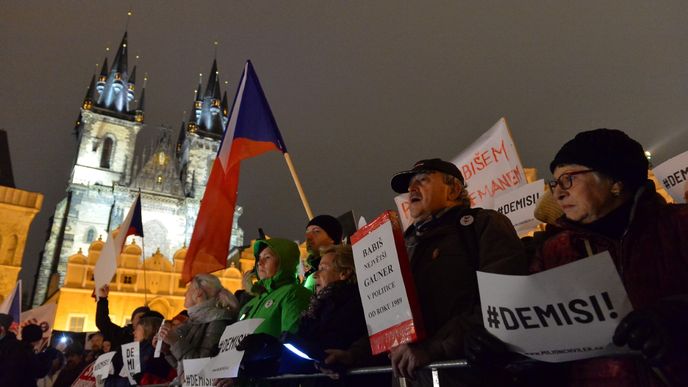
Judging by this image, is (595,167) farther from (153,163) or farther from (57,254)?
(153,163)

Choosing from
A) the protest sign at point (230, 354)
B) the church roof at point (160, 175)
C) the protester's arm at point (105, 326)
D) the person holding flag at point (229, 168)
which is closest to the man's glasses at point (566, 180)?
the protest sign at point (230, 354)

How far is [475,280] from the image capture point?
86.0 inches

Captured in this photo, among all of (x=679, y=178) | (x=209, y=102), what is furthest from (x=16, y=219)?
(x=209, y=102)

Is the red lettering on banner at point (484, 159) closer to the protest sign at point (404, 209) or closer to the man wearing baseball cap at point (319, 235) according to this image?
the protest sign at point (404, 209)

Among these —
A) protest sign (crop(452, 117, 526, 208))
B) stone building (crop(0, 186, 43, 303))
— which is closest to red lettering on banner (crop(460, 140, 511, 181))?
protest sign (crop(452, 117, 526, 208))

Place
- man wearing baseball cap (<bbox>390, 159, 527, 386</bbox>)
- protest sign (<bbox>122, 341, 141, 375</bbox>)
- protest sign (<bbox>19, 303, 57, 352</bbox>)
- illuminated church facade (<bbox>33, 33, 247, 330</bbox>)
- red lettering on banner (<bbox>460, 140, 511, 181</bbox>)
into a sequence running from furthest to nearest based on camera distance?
illuminated church facade (<bbox>33, 33, 247, 330</bbox>) < protest sign (<bbox>19, 303, 57, 352</bbox>) < red lettering on banner (<bbox>460, 140, 511, 181</bbox>) < protest sign (<bbox>122, 341, 141, 375</bbox>) < man wearing baseball cap (<bbox>390, 159, 527, 386</bbox>)

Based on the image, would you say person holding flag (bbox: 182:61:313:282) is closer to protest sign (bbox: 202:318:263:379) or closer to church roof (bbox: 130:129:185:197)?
protest sign (bbox: 202:318:263:379)

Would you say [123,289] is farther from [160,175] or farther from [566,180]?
[160,175]

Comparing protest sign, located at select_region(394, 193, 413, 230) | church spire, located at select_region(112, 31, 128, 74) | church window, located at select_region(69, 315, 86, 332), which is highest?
church spire, located at select_region(112, 31, 128, 74)

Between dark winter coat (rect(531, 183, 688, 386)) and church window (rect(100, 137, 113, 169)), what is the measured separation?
49.4 m

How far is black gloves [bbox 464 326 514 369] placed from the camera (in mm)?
1552

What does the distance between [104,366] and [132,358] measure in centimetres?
56

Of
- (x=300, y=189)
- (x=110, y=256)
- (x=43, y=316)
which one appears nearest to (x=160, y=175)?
(x=43, y=316)

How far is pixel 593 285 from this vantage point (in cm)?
133
